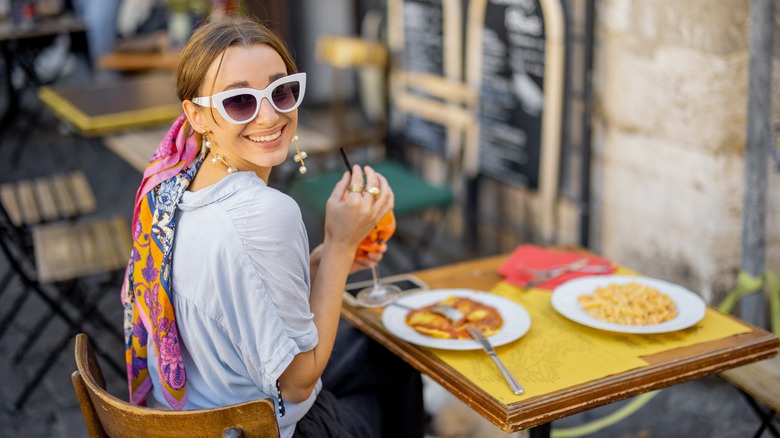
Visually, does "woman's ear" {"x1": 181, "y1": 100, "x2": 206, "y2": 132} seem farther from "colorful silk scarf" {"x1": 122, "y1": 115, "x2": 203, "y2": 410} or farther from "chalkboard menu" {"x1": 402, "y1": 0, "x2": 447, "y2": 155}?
"chalkboard menu" {"x1": 402, "y1": 0, "x2": 447, "y2": 155}

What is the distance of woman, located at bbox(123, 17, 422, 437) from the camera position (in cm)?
210

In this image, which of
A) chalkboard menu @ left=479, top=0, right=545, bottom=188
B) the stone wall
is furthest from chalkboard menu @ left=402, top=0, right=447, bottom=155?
the stone wall

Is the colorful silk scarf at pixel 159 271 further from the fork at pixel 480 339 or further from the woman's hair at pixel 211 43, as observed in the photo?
the fork at pixel 480 339

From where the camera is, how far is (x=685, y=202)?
414cm

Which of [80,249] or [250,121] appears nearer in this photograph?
[250,121]

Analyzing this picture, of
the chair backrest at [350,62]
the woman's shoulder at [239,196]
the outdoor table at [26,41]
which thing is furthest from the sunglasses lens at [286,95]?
the outdoor table at [26,41]

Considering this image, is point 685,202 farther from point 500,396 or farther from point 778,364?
point 500,396

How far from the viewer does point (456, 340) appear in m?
2.45

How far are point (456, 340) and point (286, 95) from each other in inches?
29.8

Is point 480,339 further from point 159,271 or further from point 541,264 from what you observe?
point 159,271

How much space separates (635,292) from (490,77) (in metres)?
2.72

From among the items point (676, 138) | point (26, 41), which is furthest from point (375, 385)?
point (26, 41)

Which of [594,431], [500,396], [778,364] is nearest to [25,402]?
[594,431]

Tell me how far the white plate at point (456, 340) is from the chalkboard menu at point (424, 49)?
2.97m
